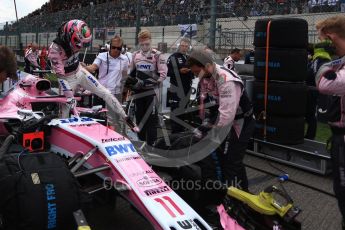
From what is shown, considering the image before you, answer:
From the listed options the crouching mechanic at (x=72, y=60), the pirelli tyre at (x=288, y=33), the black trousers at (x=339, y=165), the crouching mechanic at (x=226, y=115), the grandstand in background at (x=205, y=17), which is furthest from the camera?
the grandstand in background at (x=205, y=17)

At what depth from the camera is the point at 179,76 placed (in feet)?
24.5

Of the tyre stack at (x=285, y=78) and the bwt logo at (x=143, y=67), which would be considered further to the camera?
the bwt logo at (x=143, y=67)

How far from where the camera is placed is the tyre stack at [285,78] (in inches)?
218

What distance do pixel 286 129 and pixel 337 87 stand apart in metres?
3.02

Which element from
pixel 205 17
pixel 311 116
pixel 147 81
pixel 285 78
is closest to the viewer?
pixel 285 78

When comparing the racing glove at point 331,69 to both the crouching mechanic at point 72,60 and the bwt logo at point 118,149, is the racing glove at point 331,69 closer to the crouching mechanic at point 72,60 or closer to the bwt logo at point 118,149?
the bwt logo at point 118,149

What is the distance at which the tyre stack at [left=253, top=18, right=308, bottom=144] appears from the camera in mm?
5539

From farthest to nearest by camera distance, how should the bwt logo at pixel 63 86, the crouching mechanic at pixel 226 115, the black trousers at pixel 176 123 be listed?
the black trousers at pixel 176 123, the bwt logo at pixel 63 86, the crouching mechanic at pixel 226 115

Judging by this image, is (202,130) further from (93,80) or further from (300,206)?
(93,80)

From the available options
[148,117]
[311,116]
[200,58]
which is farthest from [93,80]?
[311,116]

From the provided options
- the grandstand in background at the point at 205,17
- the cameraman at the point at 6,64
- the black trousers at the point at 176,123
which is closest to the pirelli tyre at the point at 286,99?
the black trousers at the point at 176,123

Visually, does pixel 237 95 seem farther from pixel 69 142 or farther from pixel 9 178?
pixel 9 178

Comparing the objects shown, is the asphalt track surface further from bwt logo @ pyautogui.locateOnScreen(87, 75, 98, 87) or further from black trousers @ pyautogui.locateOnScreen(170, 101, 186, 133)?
black trousers @ pyautogui.locateOnScreen(170, 101, 186, 133)

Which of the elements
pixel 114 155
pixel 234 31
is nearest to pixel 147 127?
pixel 114 155
